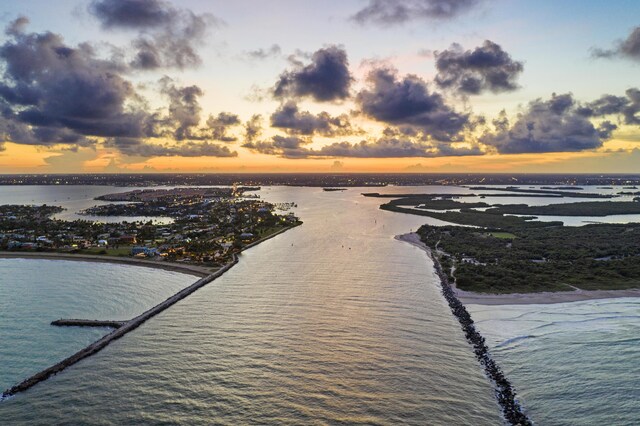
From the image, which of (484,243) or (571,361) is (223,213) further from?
(571,361)

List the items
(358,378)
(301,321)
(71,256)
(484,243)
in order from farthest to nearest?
(484,243) < (71,256) < (301,321) < (358,378)

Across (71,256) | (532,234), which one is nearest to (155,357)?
(71,256)

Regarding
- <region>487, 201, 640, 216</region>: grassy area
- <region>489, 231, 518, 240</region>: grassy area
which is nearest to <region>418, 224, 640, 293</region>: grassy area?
<region>489, 231, 518, 240</region>: grassy area

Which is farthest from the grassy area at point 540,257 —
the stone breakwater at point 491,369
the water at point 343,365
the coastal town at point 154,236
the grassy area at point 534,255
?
the coastal town at point 154,236

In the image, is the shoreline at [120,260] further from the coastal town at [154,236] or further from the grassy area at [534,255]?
the grassy area at [534,255]

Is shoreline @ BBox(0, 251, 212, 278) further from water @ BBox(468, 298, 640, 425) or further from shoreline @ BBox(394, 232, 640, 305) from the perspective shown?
water @ BBox(468, 298, 640, 425)

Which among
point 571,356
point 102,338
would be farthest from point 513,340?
point 102,338
